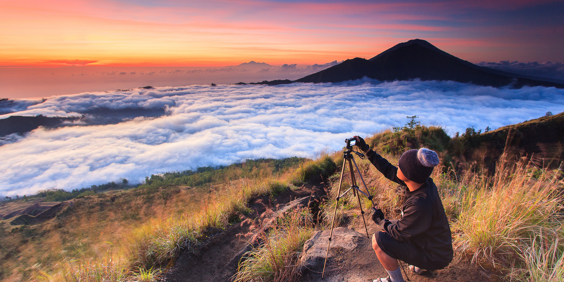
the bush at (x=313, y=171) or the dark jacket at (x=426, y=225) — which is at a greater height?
the dark jacket at (x=426, y=225)

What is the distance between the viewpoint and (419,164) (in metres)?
2.23

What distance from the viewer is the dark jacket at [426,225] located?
224cm

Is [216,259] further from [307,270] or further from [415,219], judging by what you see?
[415,219]

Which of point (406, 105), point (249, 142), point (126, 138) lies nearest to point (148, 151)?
point (126, 138)

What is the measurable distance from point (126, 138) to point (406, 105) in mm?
233519

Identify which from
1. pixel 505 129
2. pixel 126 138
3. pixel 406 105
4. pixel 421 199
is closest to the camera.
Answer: pixel 421 199

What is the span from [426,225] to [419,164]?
2.04 ft

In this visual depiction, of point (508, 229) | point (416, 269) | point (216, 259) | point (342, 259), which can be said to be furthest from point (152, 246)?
point (508, 229)

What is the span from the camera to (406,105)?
17188cm

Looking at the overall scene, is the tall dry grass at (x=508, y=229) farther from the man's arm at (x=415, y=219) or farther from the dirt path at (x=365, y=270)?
the man's arm at (x=415, y=219)

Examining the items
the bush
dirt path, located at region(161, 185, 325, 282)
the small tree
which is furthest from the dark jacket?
the small tree

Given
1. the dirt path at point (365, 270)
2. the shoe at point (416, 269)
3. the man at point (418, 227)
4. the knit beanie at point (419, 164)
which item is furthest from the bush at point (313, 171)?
the knit beanie at point (419, 164)

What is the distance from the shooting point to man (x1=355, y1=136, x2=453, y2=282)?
2234 millimetres

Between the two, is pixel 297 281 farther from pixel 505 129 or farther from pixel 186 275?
pixel 505 129
